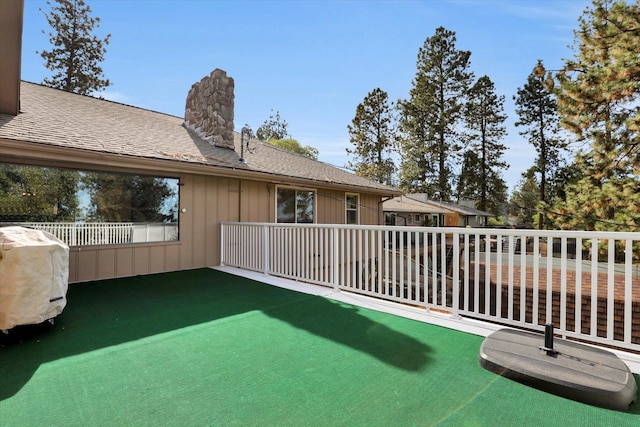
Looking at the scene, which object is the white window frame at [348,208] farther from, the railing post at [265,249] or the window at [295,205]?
the railing post at [265,249]

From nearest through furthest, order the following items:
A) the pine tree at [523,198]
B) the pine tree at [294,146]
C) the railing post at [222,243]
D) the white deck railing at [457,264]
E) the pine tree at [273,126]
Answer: the white deck railing at [457,264] < the railing post at [222,243] < the pine tree at [294,146] < the pine tree at [273,126] < the pine tree at [523,198]

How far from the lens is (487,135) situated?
26000 mm

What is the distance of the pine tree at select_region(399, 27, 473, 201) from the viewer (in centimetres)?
2394

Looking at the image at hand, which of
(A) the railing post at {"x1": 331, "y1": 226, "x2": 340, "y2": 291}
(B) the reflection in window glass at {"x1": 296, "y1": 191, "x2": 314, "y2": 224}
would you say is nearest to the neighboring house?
(B) the reflection in window glass at {"x1": 296, "y1": 191, "x2": 314, "y2": 224}

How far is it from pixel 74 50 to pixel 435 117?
2407cm

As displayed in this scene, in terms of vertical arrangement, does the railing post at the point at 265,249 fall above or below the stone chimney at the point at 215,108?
below

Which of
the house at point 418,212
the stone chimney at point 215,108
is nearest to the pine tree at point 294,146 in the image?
the house at point 418,212

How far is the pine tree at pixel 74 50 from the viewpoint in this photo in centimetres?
1773

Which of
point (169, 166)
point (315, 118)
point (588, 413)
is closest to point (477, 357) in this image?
point (588, 413)

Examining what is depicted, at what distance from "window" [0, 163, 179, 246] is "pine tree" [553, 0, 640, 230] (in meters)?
9.02

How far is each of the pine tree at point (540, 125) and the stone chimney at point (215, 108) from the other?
2442 cm

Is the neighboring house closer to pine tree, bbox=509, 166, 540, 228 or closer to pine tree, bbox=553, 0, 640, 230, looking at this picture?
pine tree, bbox=553, 0, 640, 230

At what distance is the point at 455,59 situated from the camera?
23844 millimetres

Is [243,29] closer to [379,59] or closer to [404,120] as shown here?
[379,59]
